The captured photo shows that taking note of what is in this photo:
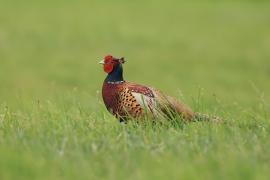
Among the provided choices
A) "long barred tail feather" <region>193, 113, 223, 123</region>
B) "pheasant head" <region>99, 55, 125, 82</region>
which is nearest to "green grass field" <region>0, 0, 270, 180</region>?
"long barred tail feather" <region>193, 113, 223, 123</region>

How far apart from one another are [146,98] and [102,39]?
62.2ft

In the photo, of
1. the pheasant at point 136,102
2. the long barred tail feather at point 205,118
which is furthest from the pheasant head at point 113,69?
the long barred tail feather at point 205,118

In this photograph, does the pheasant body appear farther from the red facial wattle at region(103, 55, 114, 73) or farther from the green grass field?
the green grass field

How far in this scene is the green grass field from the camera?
16.8ft

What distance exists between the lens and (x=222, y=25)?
1097 inches

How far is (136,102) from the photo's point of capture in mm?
6770

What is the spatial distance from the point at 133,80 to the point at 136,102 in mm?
13750

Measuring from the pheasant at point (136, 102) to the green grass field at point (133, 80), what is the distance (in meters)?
0.11

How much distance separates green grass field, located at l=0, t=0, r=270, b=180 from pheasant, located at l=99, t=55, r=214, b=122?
114mm

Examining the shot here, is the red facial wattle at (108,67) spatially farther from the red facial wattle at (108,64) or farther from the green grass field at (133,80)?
the green grass field at (133,80)

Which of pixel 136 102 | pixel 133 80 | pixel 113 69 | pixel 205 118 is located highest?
pixel 133 80

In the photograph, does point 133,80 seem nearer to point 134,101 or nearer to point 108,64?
point 108,64

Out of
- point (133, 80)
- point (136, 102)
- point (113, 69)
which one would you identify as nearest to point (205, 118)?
point (136, 102)

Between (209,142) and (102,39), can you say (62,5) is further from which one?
(209,142)
